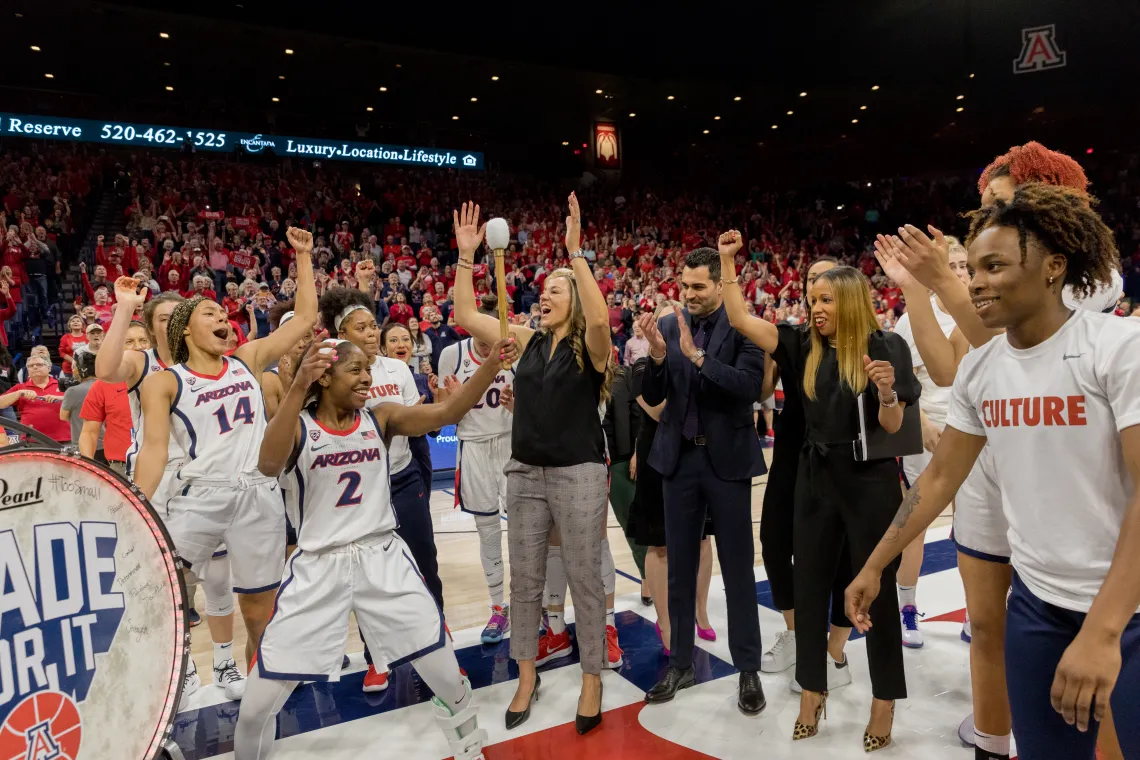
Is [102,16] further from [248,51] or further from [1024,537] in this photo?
[1024,537]

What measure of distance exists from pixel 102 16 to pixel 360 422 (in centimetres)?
1514

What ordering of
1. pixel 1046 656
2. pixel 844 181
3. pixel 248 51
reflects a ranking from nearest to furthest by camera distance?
pixel 1046 656 < pixel 248 51 < pixel 844 181

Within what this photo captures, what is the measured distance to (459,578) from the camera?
5.21 meters

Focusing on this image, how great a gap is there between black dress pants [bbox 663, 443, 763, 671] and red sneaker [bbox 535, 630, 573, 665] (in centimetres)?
68

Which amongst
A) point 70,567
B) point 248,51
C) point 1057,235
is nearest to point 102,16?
point 248,51

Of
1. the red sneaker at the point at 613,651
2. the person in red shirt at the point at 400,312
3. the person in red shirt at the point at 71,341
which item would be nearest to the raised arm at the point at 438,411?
the red sneaker at the point at 613,651

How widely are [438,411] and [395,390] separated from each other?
42.5 inches

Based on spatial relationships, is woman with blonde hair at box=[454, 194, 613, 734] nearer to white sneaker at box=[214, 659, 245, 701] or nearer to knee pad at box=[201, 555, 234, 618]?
white sneaker at box=[214, 659, 245, 701]

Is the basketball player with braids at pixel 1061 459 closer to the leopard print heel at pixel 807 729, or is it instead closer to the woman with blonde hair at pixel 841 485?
the woman with blonde hair at pixel 841 485

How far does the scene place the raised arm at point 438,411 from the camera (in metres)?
2.86

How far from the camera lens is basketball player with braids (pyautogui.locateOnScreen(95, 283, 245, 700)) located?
342cm

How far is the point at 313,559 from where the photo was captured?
263 centimetres

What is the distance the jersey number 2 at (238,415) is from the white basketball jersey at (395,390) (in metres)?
0.55

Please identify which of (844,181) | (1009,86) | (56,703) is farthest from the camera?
(844,181)
